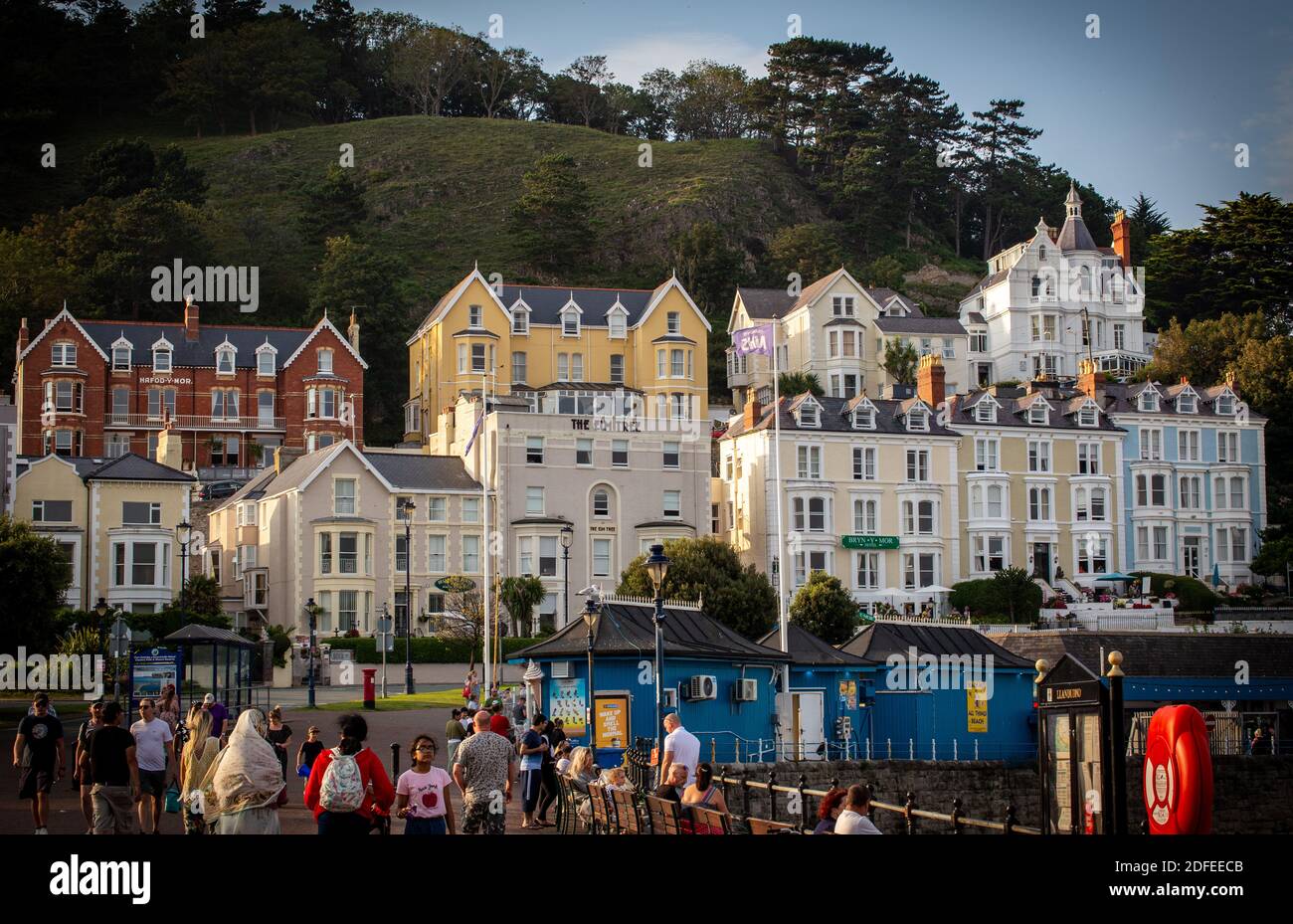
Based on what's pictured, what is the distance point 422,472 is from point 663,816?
195ft

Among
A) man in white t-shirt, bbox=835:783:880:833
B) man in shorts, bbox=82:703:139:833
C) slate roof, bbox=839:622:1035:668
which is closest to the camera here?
man in white t-shirt, bbox=835:783:880:833

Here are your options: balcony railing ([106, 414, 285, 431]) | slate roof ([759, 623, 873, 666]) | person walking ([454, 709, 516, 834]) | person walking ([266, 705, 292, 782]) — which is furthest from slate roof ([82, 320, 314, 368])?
Result: person walking ([454, 709, 516, 834])

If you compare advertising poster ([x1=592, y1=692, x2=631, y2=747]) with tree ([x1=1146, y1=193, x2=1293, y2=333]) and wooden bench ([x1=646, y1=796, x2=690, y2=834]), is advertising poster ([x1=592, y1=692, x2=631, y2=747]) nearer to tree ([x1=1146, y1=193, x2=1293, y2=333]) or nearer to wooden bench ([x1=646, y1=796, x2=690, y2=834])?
wooden bench ([x1=646, y1=796, x2=690, y2=834])

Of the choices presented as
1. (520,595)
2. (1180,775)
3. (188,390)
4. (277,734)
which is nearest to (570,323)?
(188,390)

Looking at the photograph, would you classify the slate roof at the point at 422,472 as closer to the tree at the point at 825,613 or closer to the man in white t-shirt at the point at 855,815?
the tree at the point at 825,613

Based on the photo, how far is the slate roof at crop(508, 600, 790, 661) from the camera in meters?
38.1

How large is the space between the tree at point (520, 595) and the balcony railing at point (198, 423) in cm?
2668

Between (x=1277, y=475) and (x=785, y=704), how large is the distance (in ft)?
189

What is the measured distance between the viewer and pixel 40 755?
69.4 ft

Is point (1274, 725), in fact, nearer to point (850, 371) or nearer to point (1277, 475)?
point (1277, 475)

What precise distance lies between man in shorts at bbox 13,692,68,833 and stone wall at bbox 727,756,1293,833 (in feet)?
58.9

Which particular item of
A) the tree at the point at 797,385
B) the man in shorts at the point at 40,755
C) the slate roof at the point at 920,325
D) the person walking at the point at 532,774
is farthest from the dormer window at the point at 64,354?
the man in shorts at the point at 40,755
